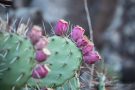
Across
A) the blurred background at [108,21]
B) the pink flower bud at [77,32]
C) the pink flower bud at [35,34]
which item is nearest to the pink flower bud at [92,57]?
the pink flower bud at [77,32]

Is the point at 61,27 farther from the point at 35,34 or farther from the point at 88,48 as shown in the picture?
the point at 35,34

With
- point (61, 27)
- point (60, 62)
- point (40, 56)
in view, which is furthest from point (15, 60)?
point (61, 27)

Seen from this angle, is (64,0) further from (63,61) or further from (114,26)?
(63,61)

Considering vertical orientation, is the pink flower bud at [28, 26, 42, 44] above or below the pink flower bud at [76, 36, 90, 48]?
above

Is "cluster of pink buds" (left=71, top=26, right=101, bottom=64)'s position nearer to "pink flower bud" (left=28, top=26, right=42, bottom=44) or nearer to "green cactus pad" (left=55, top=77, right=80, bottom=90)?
"green cactus pad" (left=55, top=77, right=80, bottom=90)

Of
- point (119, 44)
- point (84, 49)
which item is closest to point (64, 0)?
point (119, 44)

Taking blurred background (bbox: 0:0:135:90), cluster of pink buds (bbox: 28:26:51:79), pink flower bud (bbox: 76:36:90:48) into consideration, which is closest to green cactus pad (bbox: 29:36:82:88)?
pink flower bud (bbox: 76:36:90:48)
